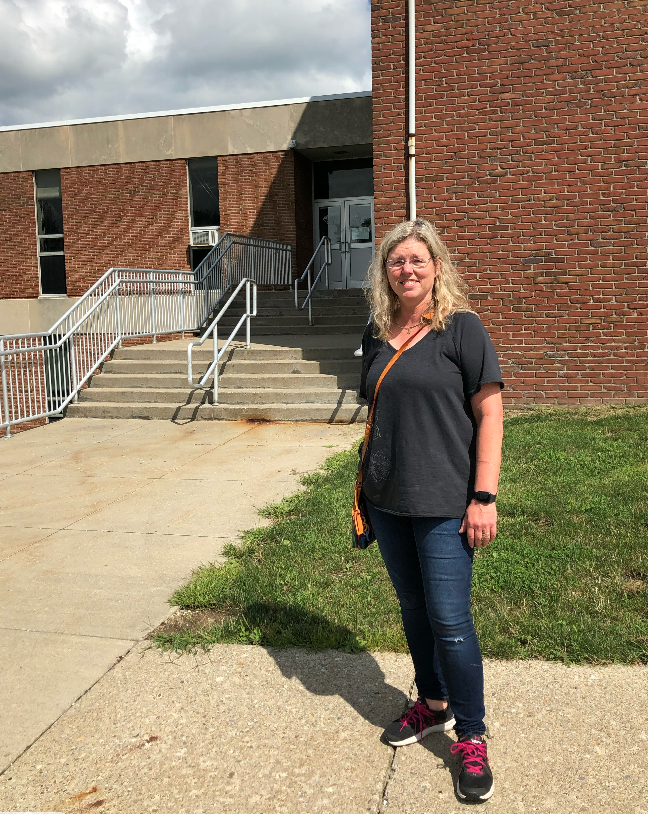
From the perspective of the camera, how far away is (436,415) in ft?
7.89

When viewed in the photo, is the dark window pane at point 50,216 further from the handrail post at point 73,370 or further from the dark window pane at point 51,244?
the handrail post at point 73,370

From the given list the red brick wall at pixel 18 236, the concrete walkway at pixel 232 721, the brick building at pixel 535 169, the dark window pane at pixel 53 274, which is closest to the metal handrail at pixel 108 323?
the brick building at pixel 535 169

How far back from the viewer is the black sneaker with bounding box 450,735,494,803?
92.0 inches

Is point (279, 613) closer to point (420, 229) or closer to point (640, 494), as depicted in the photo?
point (420, 229)

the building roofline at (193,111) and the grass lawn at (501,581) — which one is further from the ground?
the building roofline at (193,111)

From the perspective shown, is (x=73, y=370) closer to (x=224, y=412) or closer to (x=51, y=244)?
(x=224, y=412)

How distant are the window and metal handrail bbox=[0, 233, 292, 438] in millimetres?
5408

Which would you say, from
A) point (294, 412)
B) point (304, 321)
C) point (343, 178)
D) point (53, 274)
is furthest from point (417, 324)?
point (53, 274)

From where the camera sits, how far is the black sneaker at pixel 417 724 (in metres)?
2.65

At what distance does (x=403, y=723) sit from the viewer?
8.77 ft

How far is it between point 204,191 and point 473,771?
18960mm

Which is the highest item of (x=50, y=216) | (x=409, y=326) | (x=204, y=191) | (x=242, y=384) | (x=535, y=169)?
(x=204, y=191)

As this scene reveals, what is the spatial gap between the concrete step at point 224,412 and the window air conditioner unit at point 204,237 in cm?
1001

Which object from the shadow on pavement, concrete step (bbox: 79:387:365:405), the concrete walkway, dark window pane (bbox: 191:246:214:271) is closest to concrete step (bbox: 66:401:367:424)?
concrete step (bbox: 79:387:365:405)
